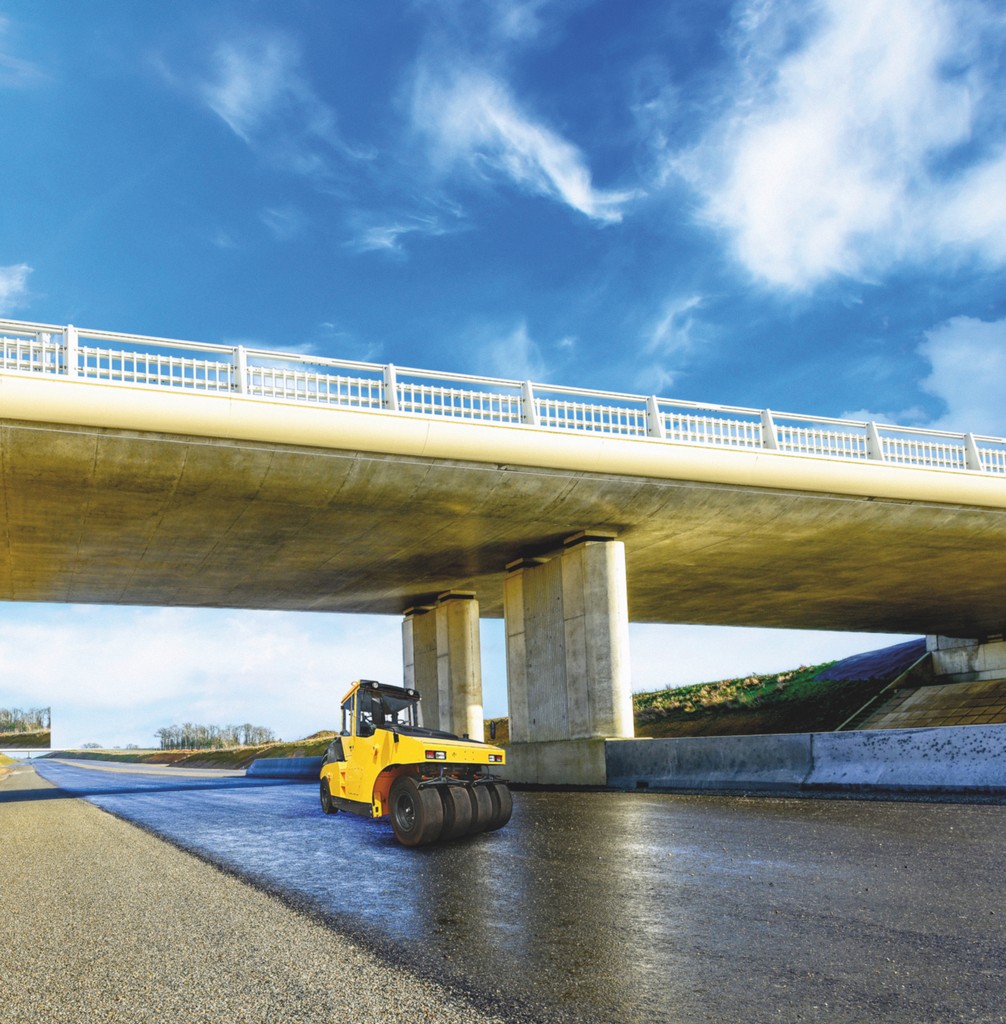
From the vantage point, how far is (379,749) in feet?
41.1

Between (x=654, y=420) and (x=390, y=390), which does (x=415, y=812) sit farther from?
(x=654, y=420)

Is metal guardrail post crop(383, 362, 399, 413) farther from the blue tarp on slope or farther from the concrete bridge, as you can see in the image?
the blue tarp on slope

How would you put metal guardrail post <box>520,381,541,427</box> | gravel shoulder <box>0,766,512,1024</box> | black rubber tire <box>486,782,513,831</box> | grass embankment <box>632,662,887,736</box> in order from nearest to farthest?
1. gravel shoulder <box>0,766,512,1024</box>
2. black rubber tire <box>486,782,513,831</box>
3. metal guardrail post <box>520,381,541,427</box>
4. grass embankment <box>632,662,887,736</box>

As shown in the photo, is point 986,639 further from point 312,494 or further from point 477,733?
point 312,494

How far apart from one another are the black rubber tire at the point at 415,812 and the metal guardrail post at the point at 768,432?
15.0m

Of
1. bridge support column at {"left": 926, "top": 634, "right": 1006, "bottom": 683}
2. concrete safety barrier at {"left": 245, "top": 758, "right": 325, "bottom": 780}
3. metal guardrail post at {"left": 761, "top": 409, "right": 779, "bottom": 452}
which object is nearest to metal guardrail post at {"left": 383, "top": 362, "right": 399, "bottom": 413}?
metal guardrail post at {"left": 761, "top": 409, "right": 779, "bottom": 452}

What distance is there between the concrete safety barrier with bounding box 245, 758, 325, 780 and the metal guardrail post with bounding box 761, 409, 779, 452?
20923mm

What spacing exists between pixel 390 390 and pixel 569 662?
1031cm

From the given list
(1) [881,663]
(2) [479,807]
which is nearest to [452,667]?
(2) [479,807]

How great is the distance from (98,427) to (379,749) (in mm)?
9796

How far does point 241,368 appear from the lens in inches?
750

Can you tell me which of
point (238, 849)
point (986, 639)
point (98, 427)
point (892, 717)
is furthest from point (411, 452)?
point (986, 639)

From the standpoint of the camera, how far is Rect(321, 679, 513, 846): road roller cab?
37.3 feet

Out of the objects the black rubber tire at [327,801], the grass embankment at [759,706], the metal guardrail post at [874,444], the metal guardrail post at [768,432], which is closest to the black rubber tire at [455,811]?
the black rubber tire at [327,801]
